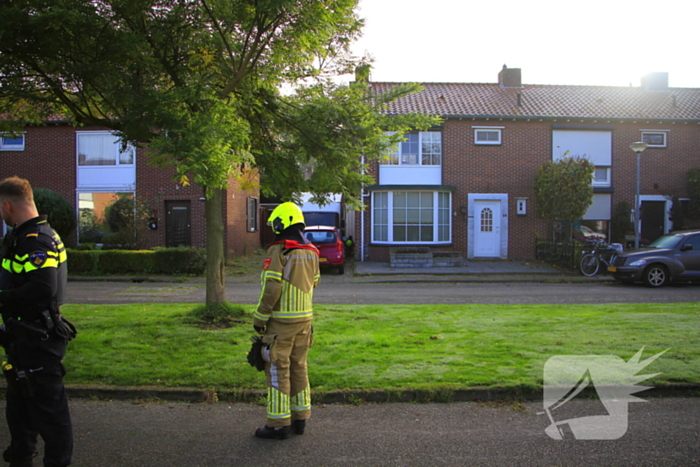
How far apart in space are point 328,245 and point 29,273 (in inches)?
575

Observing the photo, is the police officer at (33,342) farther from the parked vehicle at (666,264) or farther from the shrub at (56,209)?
the shrub at (56,209)

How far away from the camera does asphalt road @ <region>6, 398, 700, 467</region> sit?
3.79m

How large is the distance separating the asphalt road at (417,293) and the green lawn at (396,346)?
2106 millimetres

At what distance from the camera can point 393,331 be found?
7590 mm

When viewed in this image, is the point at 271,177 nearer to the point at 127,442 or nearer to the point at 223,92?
the point at 223,92

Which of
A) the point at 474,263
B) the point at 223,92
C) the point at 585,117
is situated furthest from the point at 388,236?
the point at 223,92

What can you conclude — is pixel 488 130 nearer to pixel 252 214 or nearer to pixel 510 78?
A: pixel 510 78

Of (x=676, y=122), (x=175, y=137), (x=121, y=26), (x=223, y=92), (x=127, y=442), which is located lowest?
(x=127, y=442)

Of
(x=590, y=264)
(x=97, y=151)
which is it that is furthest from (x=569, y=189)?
(x=97, y=151)

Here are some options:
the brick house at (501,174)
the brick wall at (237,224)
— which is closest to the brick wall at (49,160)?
the brick wall at (237,224)

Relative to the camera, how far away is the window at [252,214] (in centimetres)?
2474

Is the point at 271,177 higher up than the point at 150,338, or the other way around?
the point at 271,177

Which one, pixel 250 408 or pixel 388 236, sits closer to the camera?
pixel 250 408

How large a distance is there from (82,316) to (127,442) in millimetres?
5247
